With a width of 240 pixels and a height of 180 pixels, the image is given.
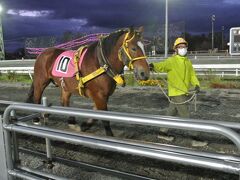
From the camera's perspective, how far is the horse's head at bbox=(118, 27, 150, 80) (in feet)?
16.5

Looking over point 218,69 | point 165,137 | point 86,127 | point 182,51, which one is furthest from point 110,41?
point 218,69

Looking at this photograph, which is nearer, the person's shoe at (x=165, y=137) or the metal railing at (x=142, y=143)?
the metal railing at (x=142, y=143)

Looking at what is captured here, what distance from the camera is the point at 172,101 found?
5707 mm

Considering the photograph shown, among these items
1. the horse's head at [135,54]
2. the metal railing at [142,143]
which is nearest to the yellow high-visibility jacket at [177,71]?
the horse's head at [135,54]

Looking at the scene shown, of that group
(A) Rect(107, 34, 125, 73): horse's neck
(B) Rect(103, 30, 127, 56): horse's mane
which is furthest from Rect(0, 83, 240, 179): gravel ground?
(B) Rect(103, 30, 127, 56): horse's mane

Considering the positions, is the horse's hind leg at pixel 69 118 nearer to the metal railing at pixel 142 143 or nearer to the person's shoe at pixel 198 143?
the person's shoe at pixel 198 143

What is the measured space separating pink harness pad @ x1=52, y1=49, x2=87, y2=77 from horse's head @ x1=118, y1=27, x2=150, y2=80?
3.28 ft

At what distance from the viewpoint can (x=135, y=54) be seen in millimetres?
5145

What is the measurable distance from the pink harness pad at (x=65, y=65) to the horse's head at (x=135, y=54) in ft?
3.28

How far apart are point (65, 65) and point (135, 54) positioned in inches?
68.4

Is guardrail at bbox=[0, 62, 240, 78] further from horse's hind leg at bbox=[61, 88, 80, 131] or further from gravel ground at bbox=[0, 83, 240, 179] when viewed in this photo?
horse's hind leg at bbox=[61, 88, 80, 131]

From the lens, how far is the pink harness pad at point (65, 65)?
19.9 feet

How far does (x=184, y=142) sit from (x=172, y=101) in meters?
0.74

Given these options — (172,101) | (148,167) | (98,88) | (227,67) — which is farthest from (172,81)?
(227,67)
